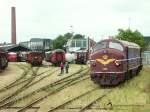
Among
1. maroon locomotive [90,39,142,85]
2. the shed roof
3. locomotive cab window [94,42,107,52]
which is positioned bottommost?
the shed roof

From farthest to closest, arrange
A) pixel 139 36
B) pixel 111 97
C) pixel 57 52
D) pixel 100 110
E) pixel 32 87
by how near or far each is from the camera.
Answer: pixel 139 36
pixel 57 52
pixel 32 87
pixel 111 97
pixel 100 110

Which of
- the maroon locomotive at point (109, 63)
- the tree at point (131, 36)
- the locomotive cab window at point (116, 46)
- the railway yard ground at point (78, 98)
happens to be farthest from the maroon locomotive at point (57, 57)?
the tree at point (131, 36)

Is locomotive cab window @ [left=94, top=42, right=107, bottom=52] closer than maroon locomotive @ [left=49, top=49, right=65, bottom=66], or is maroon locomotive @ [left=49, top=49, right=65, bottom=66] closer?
locomotive cab window @ [left=94, top=42, right=107, bottom=52]

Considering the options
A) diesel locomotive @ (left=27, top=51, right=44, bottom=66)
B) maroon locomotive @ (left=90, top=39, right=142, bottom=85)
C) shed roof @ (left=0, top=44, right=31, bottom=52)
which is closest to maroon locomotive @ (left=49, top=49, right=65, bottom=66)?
diesel locomotive @ (left=27, top=51, right=44, bottom=66)

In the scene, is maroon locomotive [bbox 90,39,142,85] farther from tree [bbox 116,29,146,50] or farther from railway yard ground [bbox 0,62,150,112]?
tree [bbox 116,29,146,50]

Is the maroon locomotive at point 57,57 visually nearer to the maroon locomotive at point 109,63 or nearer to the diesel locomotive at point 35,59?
the diesel locomotive at point 35,59

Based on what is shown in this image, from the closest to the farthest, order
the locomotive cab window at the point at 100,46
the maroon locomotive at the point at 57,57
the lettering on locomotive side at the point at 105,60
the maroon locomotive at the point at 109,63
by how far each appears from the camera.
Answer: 1. the maroon locomotive at the point at 109,63
2. the lettering on locomotive side at the point at 105,60
3. the locomotive cab window at the point at 100,46
4. the maroon locomotive at the point at 57,57

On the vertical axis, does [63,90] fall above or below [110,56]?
below

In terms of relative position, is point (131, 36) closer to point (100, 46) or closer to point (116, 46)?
point (100, 46)

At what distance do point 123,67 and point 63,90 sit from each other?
11.2 feet

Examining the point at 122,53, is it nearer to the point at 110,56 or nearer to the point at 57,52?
the point at 110,56

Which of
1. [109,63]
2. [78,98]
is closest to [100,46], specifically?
[109,63]

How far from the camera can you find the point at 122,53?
25.8 m

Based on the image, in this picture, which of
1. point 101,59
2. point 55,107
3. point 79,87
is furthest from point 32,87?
point 55,107
